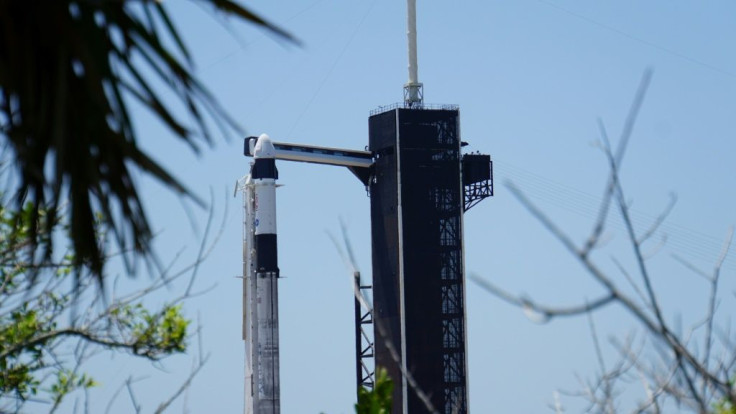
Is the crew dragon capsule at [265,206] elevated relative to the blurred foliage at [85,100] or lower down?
elevated

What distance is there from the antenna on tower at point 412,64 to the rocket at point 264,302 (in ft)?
27.4

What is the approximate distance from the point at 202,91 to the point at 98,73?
1.86ft

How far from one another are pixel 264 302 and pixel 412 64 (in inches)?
614

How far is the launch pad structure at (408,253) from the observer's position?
2630 inches

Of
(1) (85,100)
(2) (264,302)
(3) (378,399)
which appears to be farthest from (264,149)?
(1) (85,100)

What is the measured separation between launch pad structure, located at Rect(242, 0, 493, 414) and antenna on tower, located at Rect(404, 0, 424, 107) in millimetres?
327

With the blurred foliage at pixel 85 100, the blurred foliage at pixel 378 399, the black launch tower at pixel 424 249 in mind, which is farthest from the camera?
the black launch tower at pixel 424 249

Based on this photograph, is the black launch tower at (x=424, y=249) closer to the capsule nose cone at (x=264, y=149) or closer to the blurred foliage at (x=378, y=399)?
the capsule nose cone at (x=264, y=149)

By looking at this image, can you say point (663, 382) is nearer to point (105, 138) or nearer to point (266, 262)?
point (105, 138)

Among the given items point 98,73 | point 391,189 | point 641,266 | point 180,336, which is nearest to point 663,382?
point 641,266

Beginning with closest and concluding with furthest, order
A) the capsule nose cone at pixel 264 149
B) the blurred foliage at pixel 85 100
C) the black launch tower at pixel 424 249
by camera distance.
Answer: the blurred foliage at pixel 85 100 → the black launch tower at pixel 424 249 → the capsule nose cone at pixel 264 149

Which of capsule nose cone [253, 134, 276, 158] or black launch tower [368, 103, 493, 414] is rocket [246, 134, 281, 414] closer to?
capsule nose cone [253, 134, 276, 158]

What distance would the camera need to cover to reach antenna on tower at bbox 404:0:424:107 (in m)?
69.9

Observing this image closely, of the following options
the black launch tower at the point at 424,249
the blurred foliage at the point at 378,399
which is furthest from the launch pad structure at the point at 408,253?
the blurred foliage at the point at 378,399
